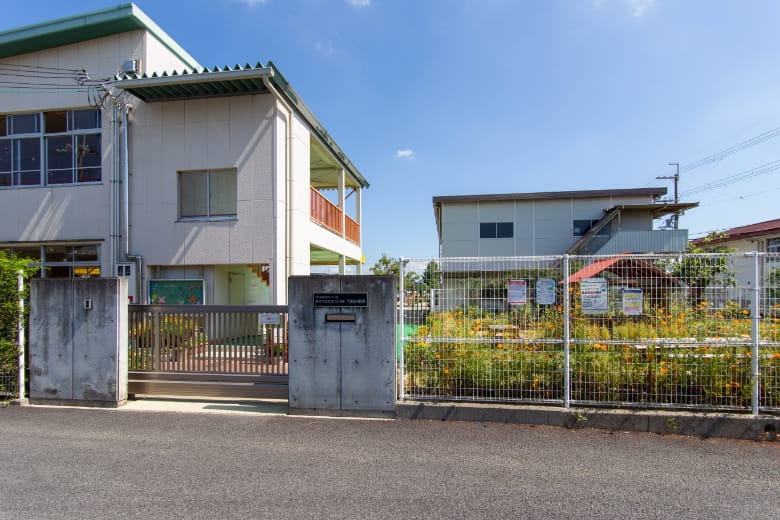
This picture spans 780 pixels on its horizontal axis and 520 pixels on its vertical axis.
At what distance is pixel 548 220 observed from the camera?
1073 inches

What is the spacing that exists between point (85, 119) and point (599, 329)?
39.7 ft

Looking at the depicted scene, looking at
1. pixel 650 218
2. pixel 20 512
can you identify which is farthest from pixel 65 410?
pixel 650 218

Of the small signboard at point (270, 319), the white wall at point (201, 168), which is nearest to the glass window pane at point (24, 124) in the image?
the white wall at point (201, 168)

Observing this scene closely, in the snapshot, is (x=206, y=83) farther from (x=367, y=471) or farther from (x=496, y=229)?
(x=496, y=229)

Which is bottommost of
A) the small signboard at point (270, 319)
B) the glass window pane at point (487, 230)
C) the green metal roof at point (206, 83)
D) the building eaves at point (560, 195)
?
the small signboard at point (270, 319)

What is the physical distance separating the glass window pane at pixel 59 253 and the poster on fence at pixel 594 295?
37.7 feet

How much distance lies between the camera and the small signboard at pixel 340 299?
222 inches

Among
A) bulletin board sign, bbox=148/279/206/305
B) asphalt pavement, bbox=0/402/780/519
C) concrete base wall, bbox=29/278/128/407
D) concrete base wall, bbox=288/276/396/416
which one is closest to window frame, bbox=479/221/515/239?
bulletin board sign, bbox=148/279/206/305

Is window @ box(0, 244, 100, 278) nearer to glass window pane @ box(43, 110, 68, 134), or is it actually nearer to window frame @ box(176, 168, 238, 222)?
window frame @ box(176, 168, 238, 222)

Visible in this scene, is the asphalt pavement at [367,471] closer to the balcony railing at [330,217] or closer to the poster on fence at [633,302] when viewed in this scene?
the poster on fence at [633,302]

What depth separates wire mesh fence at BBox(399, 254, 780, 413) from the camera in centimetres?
505

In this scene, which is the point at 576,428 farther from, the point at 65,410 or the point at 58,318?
the point at 58,318

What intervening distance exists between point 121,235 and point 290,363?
6706 mm

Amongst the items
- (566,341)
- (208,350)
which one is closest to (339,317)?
(208,350)
